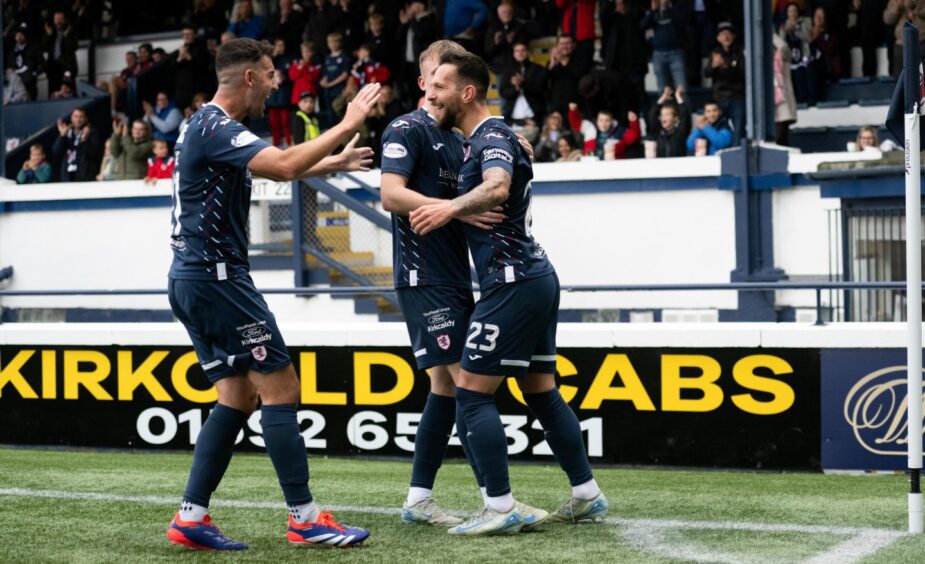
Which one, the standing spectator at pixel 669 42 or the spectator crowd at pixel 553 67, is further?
the standing spectator at pixel 669 42

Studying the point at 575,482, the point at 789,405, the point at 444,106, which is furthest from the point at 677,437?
the point at 444,106

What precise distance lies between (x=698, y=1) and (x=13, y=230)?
1002 cm

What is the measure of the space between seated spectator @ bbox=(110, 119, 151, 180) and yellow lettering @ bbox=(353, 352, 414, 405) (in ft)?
32.0

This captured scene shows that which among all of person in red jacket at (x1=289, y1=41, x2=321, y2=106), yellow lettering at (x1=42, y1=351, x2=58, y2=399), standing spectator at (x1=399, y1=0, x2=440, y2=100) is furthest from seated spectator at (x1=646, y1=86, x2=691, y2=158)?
yellow lettering at (x1=42, y1=351, x2=58, y2=399)

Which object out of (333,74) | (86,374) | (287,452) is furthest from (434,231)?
(333,74)

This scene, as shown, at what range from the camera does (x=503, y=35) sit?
59.7 ft

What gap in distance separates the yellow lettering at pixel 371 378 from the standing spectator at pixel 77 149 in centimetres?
1117

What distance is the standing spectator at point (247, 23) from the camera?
2103cm

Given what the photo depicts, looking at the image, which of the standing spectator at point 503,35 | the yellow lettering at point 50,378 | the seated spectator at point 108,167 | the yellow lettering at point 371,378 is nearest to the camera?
the yellow lettering at point 371,378

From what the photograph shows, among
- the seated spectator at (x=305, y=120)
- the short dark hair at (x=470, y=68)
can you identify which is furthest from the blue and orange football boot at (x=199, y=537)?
the seated spectator at (x=305, y=120)

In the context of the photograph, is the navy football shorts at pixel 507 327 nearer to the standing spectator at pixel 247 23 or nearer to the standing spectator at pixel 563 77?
the standing spectator at pixel 563 77

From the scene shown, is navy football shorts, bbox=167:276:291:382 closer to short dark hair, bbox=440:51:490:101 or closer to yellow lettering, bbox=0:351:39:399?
short dark hair, bbox=440:51:490:101

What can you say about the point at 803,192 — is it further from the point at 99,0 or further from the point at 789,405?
the point at 99,0

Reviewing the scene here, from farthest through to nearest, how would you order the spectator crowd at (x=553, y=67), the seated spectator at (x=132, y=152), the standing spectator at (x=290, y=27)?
1. the standing spectator at (x=290, y=27)
2. the seated spectator at (x=132, y=152)
3. the spectator crowd at (x=553, y=67)
